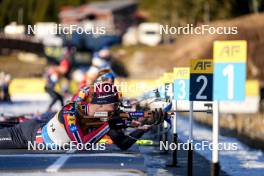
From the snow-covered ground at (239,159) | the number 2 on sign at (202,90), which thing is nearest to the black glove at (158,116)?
the snow-covered ground at (239,159)

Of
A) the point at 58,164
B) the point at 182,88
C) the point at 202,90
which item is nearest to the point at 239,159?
the point at 182,88

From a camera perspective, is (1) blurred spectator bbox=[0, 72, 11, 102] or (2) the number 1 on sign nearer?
(2) the number 1 on sign

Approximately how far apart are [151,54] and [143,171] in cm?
7983

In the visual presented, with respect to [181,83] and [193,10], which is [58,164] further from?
[193,10]

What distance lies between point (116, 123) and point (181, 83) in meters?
1.17

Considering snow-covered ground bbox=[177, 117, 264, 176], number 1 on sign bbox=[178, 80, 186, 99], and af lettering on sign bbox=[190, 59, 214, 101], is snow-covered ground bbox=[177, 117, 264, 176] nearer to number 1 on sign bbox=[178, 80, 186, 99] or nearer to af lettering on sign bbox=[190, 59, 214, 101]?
number 1 on sign bbox=[178, 80, 186, 99]

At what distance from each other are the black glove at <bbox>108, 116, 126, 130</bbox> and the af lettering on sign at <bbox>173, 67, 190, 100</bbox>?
2.86 ft

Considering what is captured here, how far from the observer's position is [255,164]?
1259 centimetres

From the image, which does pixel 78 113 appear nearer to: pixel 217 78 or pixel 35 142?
pixel 35 142

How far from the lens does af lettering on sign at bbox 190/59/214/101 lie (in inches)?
384

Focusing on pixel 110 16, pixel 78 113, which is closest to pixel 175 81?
pixel 78 113

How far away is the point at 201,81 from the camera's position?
9.80 meters

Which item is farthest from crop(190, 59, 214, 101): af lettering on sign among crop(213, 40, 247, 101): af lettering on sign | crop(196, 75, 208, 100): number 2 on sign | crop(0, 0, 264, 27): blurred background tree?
crop(0, 0, 264, 27): blurred background tree

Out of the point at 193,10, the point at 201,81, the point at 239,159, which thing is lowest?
the point at 239,159
